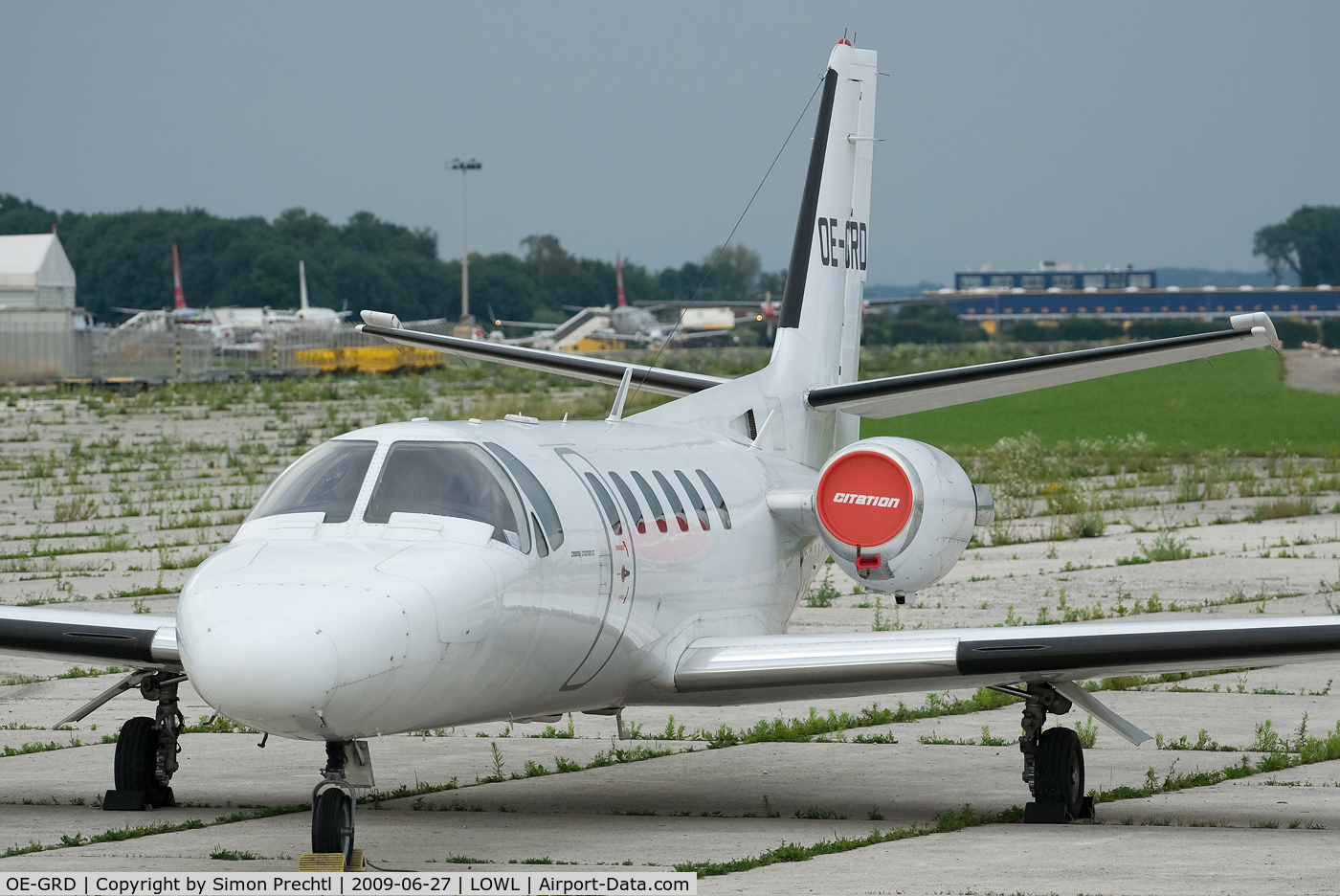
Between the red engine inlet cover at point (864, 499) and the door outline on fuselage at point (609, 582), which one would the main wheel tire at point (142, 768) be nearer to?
the door outline on fuselage at point (609, 582)

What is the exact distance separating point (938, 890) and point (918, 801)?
2.54 meters

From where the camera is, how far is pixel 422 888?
773cm

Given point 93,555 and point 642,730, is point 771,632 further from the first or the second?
point 93,555

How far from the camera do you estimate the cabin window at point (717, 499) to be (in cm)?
1160

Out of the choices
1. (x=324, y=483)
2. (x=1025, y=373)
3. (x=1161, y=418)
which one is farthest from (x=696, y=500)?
(x=1161, y=418)

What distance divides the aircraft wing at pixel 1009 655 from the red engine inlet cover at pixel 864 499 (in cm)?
173

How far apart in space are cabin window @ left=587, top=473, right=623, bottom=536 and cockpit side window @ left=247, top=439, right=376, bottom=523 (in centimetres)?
147

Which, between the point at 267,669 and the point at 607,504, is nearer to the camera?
the point at 267,669

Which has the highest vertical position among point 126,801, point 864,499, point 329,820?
point 864,499

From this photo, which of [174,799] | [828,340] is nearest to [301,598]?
[174,799]

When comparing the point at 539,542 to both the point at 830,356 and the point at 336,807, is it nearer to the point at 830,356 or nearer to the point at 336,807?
the point at 336,807

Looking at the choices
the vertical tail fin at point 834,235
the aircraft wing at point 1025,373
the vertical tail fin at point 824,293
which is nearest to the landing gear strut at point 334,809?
the aircraft wing at point 1025,373

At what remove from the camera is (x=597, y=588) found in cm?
950
